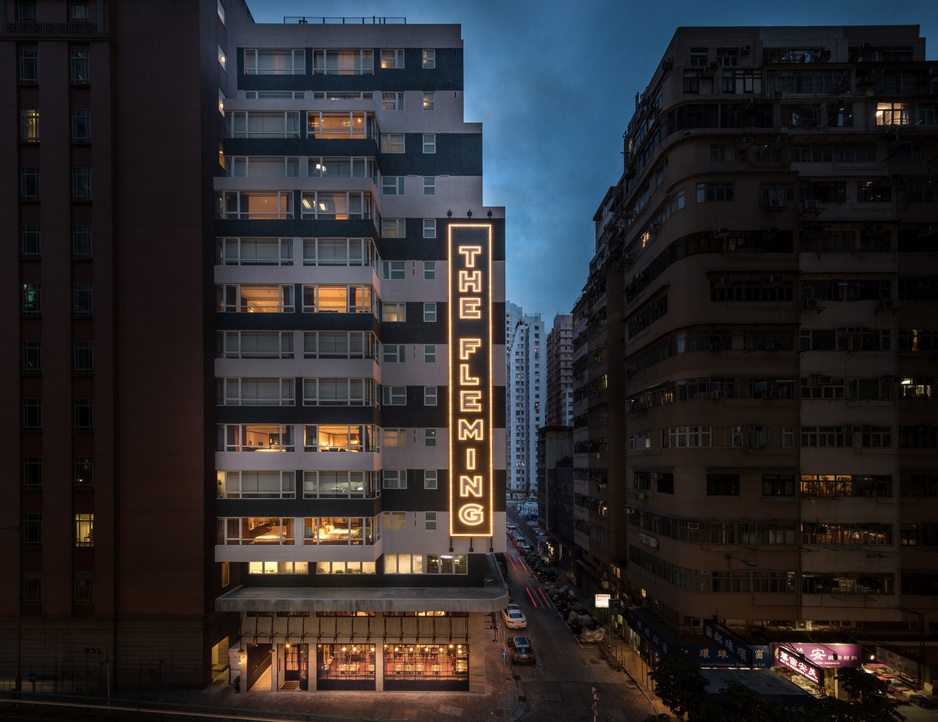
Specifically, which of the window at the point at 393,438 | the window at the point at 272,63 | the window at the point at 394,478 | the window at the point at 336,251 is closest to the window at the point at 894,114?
the window at the point at 336,251

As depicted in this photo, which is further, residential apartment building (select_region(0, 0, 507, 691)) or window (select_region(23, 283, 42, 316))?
window (select_region(23, 283, 42, 316))

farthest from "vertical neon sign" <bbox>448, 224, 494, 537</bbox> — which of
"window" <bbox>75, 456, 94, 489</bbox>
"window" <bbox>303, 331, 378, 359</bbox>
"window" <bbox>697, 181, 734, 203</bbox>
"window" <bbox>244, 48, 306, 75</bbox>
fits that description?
"window" <bbox>75, 456, 94, 489</bbox>

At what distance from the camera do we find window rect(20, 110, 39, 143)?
115 feet

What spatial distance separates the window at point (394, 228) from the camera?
38.8 m

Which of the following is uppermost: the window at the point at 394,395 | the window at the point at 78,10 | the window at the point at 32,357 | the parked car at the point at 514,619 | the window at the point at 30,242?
the window at the point at 78,10

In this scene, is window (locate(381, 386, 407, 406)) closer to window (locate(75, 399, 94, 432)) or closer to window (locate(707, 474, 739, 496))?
window (locate(75, 399, 94, 432))

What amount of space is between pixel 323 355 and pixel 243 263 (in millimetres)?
8301

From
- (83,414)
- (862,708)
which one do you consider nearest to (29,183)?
(83,414)

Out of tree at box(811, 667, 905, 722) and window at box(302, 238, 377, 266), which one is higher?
window at box(302, 238, 377, 266)

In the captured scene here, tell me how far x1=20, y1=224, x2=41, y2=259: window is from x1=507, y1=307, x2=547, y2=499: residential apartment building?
14625 cm

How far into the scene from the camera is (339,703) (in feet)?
109

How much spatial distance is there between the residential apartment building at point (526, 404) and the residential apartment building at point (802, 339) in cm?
13627

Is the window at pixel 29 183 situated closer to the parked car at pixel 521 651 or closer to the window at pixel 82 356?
the window at pixel 82 356

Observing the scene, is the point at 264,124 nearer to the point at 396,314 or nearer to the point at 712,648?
the point at 396,314
